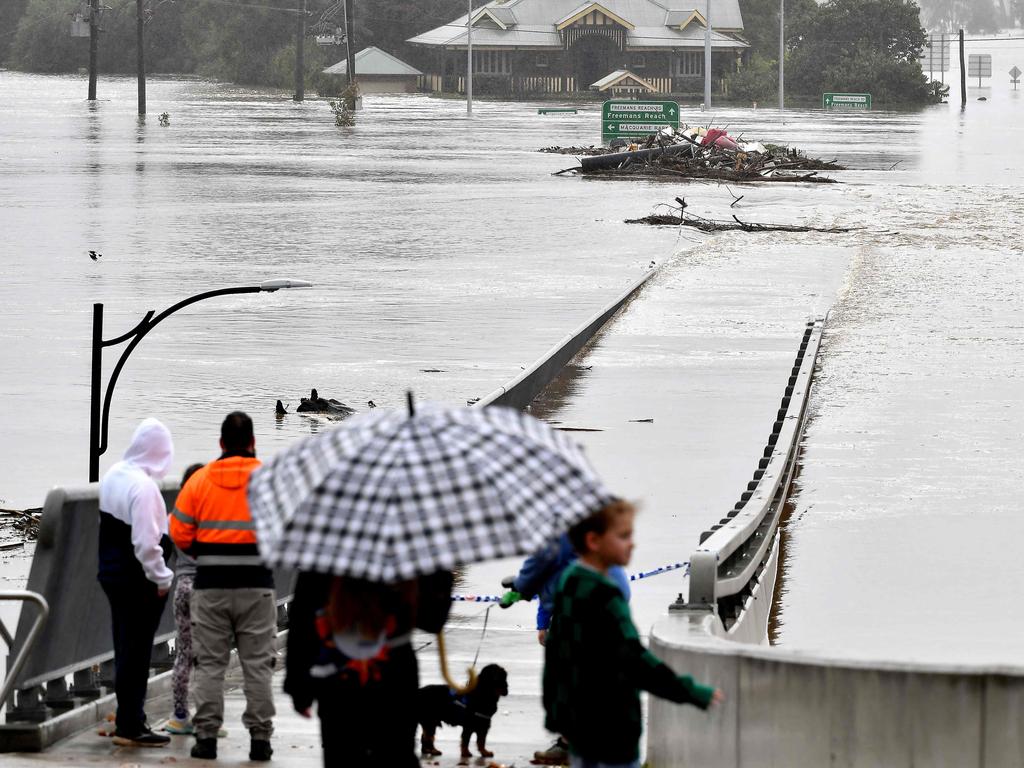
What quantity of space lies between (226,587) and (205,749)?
0.72 metres

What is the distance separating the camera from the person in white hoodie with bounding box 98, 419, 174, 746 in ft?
25.4

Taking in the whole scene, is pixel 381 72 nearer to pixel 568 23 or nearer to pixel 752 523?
pixel 568 23

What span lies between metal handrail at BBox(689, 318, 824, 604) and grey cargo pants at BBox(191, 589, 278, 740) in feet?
6.89

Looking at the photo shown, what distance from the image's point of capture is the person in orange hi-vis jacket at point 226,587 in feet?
24.1

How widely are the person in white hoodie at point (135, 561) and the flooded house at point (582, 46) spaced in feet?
448

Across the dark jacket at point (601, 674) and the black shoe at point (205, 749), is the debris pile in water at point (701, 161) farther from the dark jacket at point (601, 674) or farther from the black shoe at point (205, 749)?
the dark jacket at point (601, 674)

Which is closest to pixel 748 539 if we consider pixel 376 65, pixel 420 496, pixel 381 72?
pixel 420 496

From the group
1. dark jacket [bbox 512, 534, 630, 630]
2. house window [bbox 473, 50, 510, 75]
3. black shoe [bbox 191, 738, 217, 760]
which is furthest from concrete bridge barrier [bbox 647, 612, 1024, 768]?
house window [bbox 473, 50, 510, 75]

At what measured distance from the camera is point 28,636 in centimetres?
818

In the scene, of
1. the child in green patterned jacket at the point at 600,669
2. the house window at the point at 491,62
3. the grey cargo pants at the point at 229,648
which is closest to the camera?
the child in green patterned jacket at the point at 600,669

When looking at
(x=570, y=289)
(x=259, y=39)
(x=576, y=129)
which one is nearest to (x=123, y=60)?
(x=259, y=39)

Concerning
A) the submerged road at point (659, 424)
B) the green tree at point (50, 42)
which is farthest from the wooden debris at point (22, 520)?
the green tree at point (50, 42)

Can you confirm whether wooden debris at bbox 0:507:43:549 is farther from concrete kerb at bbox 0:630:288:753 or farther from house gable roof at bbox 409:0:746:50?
house gable roof at bbox 409:0:746:50

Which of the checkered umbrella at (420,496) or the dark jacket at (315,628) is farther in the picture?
the dark jacket at (315,628)
